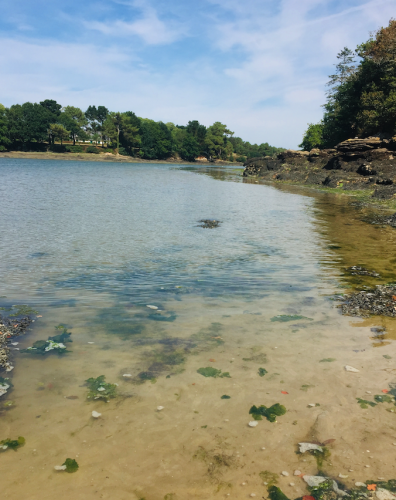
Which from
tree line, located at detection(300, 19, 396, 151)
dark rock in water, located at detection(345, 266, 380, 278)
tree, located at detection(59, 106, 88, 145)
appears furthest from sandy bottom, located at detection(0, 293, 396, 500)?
tree, located at detection(59, 106, 88, 145)

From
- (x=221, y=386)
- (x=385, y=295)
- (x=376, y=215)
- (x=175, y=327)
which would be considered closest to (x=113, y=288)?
(x=175, y=327)

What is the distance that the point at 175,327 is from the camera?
22.9 ft

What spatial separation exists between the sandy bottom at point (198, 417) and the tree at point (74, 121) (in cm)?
16381

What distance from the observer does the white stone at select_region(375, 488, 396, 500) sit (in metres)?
3.29

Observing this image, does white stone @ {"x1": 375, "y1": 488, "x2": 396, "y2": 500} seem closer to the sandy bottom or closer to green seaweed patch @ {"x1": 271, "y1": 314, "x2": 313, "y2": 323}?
the sandy bottom

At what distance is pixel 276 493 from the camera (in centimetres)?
340

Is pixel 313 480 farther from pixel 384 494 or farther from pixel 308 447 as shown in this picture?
pixel 384 494

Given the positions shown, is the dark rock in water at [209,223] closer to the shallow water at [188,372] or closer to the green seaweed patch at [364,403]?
the shallow water at [188,372]

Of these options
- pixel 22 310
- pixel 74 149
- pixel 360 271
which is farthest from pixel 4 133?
pixel 360 271

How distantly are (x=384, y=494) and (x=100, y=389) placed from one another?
3691mm

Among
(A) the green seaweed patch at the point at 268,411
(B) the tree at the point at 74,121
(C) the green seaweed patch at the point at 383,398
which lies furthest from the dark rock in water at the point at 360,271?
(B) the tree at the point at 74,121

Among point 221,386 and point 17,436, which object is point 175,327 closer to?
point 221,386

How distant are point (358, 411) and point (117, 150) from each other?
536ft

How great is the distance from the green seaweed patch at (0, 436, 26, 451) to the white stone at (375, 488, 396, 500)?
3906 mm
